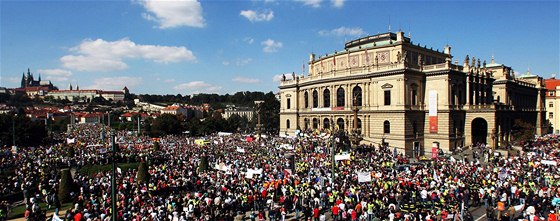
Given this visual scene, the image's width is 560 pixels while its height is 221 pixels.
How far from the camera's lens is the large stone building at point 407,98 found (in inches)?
1907

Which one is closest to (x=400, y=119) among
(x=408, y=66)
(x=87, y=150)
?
(x=408, y=66)

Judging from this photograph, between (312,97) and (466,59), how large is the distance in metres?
23.4

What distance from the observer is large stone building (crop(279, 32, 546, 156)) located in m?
48.4

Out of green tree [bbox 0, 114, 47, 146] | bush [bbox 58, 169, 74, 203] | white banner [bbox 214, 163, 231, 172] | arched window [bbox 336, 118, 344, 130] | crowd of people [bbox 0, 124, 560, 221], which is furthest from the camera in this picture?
green tree [bbox 0, 114, 47, 146]

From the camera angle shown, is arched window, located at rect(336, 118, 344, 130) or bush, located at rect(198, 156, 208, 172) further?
arched window, located at rect(336, 118, 344, 130)

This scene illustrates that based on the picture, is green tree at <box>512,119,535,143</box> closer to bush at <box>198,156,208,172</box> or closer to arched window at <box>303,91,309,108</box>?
arched window at <box>303,91,309,108</box>

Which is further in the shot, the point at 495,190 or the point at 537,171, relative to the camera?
the point at 537,171

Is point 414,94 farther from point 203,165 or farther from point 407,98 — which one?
point 203,165

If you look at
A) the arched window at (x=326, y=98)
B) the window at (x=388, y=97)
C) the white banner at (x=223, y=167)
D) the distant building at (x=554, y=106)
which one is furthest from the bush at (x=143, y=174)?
the distant building at (x=554, y=106)

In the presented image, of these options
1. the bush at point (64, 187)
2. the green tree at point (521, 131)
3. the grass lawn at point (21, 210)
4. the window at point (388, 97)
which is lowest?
the grass lawn at point (21, 210)

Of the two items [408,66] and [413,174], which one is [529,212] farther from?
[408,66]

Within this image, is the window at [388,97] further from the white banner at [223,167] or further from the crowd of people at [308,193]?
the white banner at [223,167]

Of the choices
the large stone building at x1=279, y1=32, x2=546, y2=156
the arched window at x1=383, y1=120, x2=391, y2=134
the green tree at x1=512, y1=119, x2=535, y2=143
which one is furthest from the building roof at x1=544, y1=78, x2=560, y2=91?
the arched window at x1=383, y1=120, x2=391, y2=134

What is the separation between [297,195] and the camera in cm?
2048
